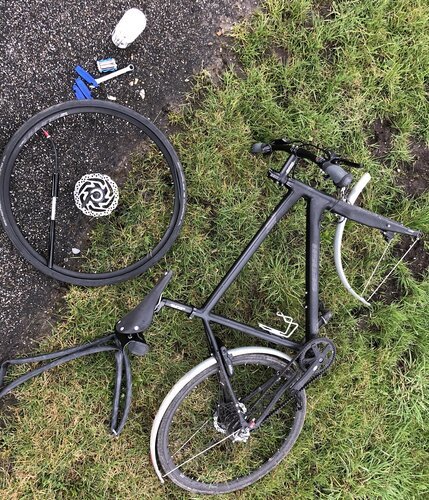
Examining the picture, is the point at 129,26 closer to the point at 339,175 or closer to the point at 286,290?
the point at 339,175

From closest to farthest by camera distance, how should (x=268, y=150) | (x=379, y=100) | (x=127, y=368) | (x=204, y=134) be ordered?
(x=268, y=150) → (x=127, y=368) → (x=204, y=134) → (x=379, y=100)

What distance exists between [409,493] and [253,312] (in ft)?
4.78

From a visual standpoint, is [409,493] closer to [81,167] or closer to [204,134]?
[204,134]

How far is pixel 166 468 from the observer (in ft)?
9.27

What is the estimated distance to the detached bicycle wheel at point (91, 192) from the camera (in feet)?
9.05

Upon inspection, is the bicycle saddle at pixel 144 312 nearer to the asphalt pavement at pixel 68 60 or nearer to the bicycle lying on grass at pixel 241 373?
the bicycle lying on grass at pixel 241 373

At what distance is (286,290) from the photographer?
3.12 m

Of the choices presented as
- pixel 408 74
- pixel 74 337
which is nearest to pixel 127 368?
pixel 74 337

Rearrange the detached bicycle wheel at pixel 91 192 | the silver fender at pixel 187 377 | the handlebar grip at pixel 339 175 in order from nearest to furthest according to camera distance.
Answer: the handlebar grip at pixel 339 175 < the silver fender at pixel 187 377 < the detached bicycle wheel at pixel 91 192

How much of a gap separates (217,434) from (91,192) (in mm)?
1533

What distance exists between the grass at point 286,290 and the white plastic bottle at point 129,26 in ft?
1.54

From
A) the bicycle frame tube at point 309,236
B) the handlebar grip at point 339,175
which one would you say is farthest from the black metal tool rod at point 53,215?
the handlebar grip at point 339,175

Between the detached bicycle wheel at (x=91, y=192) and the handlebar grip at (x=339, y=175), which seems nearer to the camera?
the handlebar grip at (x=339, y=175)

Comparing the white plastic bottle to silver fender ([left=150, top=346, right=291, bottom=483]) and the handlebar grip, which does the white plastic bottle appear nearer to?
the handlebar grip
